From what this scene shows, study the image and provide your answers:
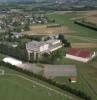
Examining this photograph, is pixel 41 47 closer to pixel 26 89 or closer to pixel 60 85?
pixel 60 85

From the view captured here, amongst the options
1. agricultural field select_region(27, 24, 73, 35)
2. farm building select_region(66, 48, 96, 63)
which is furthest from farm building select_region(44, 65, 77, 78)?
agricultural field select_region(27, 24, 73, 35)

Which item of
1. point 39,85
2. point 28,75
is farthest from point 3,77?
point 39,85

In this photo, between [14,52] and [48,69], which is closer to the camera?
[48,69]

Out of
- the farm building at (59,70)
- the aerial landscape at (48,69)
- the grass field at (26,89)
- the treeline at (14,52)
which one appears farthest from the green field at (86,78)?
the treeline at (14,52)

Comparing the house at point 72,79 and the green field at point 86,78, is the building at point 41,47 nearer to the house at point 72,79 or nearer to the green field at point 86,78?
the green field at point 86,78

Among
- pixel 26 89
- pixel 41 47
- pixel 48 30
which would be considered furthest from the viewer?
pixel 48 30

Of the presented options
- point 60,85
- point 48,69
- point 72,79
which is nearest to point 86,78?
point 72,79

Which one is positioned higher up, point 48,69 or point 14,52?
point 14,52
